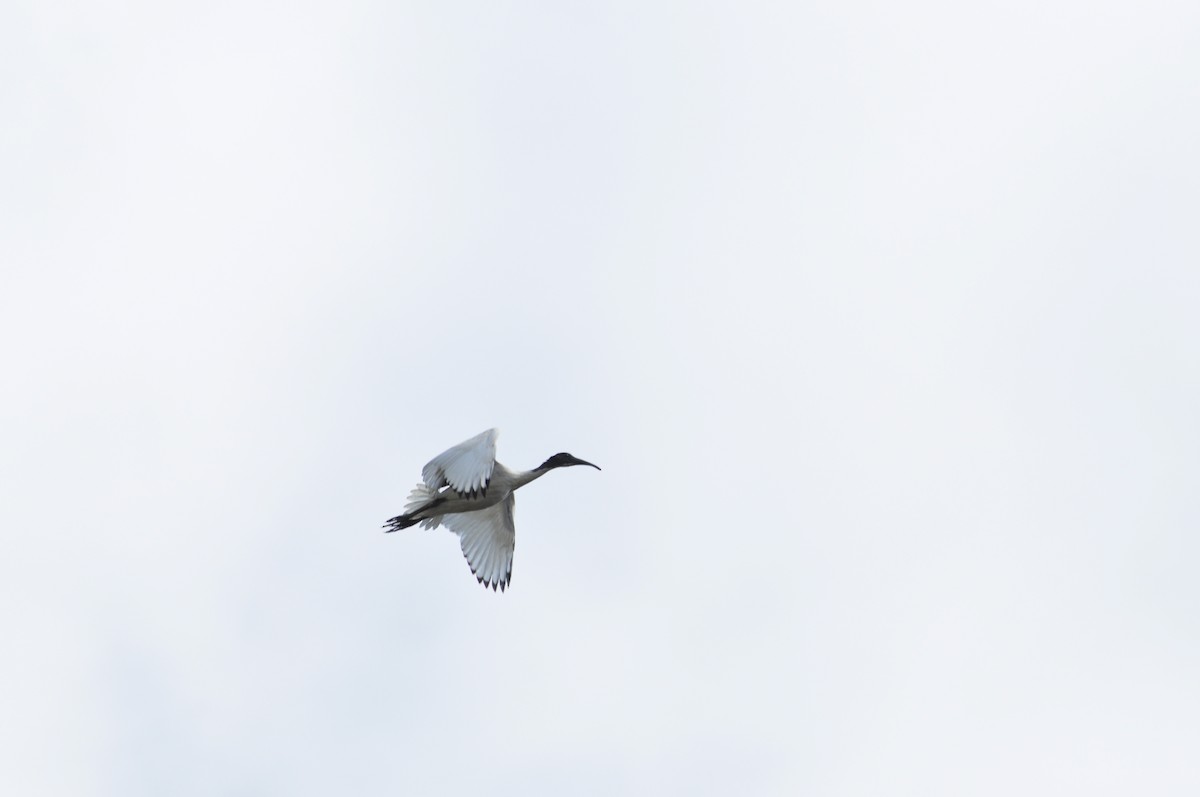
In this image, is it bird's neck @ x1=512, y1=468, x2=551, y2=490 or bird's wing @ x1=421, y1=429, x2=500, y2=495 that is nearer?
bird's wing @ x1=421, y1=429, x2=500, y2=495

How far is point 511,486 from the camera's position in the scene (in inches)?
1380

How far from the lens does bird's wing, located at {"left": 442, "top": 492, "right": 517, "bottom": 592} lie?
120ft

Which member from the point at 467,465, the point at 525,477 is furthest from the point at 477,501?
the point at 467,465

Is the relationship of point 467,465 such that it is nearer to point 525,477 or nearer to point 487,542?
point 525,477

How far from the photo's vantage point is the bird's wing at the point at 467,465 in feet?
103

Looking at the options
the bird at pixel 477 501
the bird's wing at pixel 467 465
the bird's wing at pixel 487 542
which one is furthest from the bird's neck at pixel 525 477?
the bird's wing at pixel 467 465

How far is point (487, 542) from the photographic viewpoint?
36781 millimetres

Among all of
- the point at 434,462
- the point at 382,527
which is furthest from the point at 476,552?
the point at 434,462

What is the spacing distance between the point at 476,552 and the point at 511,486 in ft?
8.05

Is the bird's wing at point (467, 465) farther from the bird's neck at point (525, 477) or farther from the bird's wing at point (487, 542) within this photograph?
the bird's wing at point (487, 542)

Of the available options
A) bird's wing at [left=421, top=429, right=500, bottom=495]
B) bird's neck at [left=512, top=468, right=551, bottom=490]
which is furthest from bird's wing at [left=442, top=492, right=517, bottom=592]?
bird's wing at [left=421, top=429, right=500, bottom=495]

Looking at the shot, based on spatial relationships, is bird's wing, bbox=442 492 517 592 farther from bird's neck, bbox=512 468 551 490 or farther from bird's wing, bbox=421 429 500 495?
bird's wing, bbox=421 429 500 495

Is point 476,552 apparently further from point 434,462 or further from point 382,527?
point 434,462

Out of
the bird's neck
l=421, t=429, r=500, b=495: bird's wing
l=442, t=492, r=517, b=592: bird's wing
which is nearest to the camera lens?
l=421, t=429, r=500, b=495: bird's wing
